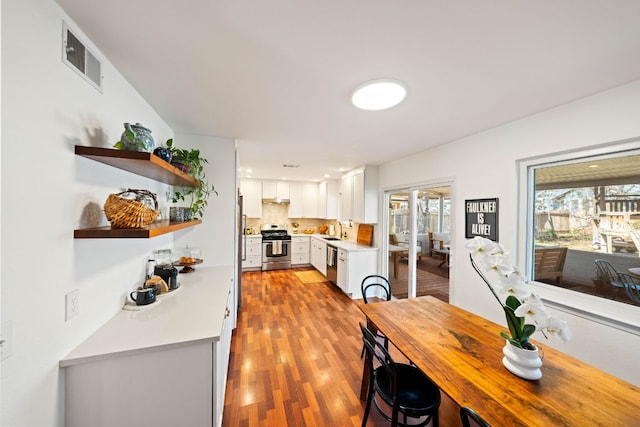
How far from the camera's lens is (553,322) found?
1.09m

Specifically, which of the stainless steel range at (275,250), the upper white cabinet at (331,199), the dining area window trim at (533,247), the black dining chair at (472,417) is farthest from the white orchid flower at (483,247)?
the stainless steel range at (275,250)

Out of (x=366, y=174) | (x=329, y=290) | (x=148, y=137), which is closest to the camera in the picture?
(x=148, y=137)

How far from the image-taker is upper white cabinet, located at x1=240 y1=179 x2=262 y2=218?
6031 millimetres

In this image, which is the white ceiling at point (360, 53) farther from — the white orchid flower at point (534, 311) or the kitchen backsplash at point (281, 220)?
the kitchen backsplash at point (281, 220)

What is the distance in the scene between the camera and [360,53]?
1.28m

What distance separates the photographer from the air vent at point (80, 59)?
1.05 m

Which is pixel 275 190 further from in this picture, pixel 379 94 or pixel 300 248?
pixel 379 94

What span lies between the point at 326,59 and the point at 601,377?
2.15 metres

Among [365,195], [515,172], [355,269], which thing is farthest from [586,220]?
[355,269]

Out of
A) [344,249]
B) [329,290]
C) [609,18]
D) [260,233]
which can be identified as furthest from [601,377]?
[260,233]

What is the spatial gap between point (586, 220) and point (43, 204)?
3359 millimetres

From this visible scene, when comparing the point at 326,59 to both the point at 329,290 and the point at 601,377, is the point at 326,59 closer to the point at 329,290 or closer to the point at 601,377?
the point at 601,377

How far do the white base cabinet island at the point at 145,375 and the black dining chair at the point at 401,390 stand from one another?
911 millimetres

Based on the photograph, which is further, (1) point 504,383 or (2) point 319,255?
(2) point 319,255
